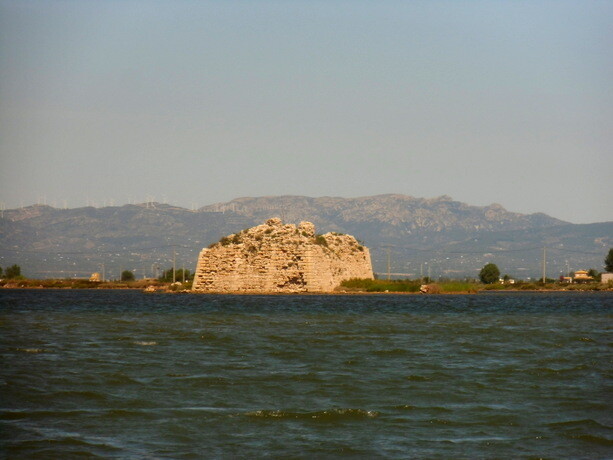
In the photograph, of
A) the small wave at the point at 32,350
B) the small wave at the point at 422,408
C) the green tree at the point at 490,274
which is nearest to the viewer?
the small wave at the point at 422,408

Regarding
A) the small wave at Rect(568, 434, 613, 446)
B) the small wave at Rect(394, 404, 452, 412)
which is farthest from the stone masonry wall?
the small wave at Rect(568, 434, 613, 446)

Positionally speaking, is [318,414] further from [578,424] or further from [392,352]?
[392,352]

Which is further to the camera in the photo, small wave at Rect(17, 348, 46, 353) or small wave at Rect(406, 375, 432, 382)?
small wave at Rect(17, 348, 46, 353)

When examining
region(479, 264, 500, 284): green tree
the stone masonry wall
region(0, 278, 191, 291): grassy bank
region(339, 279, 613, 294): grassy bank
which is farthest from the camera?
region(479, 264, 500, 284): green tree

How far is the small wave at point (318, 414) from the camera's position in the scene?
1391 centimetres

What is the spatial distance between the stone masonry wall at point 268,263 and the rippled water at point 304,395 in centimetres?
3856

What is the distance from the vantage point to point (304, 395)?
15.9 m

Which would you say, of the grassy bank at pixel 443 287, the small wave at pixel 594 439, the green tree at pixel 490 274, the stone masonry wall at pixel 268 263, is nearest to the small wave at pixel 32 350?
the small wave at pixel 594 439

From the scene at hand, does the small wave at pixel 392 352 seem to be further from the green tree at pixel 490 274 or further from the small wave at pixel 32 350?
the green tree at pixel 490 274

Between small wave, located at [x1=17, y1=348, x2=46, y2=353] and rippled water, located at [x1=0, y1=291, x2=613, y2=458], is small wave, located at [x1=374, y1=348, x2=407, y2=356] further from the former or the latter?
small wave, located at [x1=17, y1=348, x2=46, y2=353]

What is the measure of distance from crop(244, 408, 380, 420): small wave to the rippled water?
31mm

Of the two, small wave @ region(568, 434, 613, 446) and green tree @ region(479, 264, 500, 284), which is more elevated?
green tree @ region(479, 264, 500, 284)

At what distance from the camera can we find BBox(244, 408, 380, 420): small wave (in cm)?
1391

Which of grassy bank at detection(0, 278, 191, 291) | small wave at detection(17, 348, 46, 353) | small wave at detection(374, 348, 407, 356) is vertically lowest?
small wave at detection(17, 348, 46, 353)
